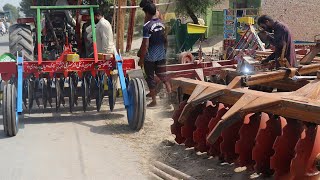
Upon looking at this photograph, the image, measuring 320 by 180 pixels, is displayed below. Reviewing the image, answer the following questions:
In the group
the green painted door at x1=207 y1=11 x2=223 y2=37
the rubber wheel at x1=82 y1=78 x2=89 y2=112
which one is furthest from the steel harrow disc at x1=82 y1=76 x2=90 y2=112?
the green painted door at x1=207 y1=11 x2=223 y2=37

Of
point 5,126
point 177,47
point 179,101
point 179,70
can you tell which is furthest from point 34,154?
point 177,47

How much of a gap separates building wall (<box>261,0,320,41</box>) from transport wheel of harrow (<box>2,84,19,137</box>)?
59.7ft

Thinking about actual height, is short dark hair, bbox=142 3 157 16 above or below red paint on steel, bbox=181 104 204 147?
above

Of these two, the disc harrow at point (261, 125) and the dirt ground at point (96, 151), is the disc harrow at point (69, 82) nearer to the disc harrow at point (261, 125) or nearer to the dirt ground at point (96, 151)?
→ the dirt ground at point (96, 151)

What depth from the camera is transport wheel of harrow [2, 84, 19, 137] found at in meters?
5.43

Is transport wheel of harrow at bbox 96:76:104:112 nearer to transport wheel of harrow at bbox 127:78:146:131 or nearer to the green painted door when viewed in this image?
transport wheel of harrow at bbox 127:78:146:131

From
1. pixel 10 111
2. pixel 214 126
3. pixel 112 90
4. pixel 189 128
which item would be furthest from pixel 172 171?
pixel 112 90

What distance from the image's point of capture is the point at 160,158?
188 inches

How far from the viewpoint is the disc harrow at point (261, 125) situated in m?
3.51

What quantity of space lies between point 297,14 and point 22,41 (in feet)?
58.1

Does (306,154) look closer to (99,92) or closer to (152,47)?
(99,92)

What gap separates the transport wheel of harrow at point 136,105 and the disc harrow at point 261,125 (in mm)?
812

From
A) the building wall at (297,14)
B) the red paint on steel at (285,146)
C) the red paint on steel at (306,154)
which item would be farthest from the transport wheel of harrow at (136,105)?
the building wall at (297,14)

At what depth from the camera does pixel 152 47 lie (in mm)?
6848
